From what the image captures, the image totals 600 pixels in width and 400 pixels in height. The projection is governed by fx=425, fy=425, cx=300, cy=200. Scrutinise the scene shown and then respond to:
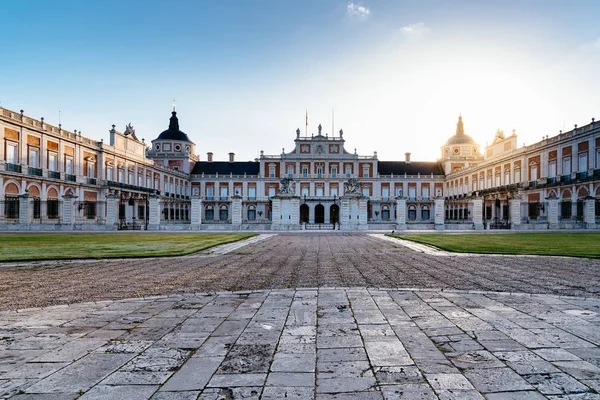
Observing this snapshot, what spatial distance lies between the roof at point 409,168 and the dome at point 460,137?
428 centimetres

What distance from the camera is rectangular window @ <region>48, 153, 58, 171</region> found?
36.1 metres

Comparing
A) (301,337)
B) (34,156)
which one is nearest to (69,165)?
(34,156)

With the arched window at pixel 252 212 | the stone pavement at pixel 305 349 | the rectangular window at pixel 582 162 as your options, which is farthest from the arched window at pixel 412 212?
the stone pavement at pixel 305 349

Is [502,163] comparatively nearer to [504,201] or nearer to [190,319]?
[504,201]

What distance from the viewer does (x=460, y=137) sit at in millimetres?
67125

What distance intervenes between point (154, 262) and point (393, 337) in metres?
7.57

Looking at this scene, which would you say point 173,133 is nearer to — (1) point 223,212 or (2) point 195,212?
(1) point 223,212

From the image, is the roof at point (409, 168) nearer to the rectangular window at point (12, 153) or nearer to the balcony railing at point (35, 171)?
the balcony railing at point (35, 171)

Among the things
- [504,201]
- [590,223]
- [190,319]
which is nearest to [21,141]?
[190,319]

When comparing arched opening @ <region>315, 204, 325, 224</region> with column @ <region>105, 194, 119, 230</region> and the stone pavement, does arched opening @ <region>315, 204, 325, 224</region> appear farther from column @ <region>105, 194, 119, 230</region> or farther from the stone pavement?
the stone pavement

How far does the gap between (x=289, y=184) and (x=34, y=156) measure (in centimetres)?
2091

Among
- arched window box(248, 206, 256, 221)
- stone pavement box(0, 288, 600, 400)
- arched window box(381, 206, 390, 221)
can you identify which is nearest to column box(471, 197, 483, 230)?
stone pavement box(0, 288, 600, 400)

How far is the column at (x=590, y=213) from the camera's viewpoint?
30047mm

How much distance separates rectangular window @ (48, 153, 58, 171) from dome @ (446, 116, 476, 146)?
5459 cm
